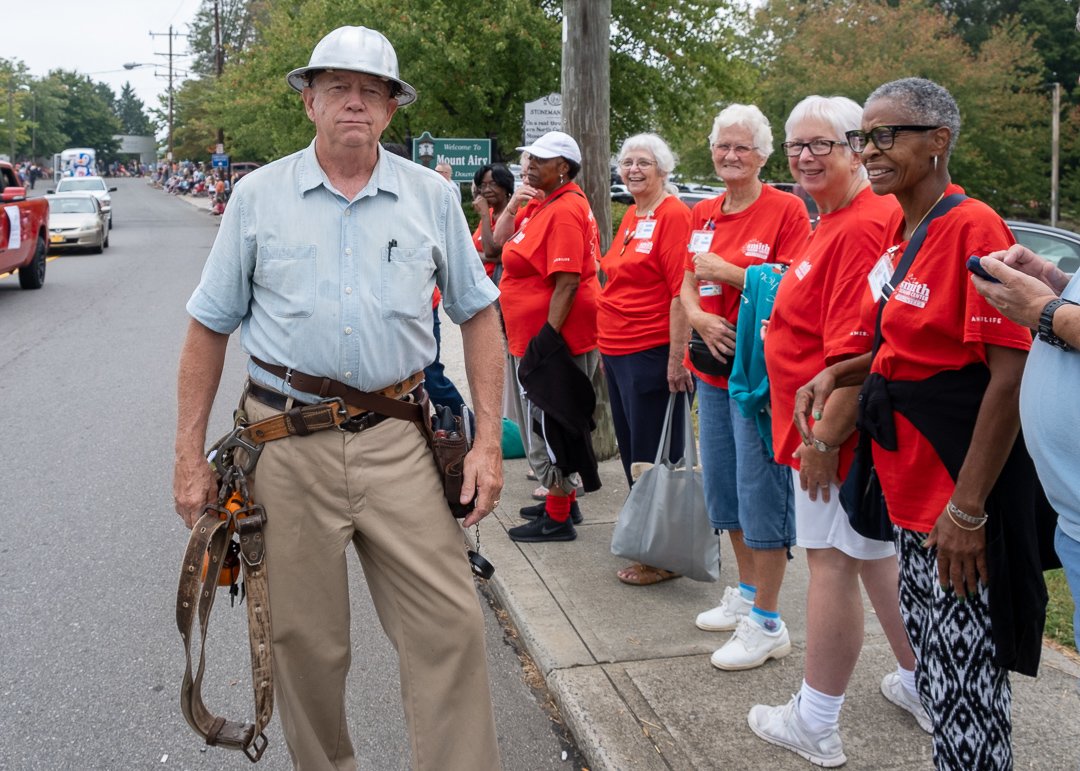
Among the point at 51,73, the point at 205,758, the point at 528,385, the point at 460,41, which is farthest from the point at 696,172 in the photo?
the point at 51,73

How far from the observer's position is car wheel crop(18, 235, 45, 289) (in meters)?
16.0

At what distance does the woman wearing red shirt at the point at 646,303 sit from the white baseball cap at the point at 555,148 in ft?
1.26

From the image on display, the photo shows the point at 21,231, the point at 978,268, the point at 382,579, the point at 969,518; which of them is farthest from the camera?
the point at 21,231

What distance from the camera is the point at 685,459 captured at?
171 inches

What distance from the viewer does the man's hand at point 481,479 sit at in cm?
283

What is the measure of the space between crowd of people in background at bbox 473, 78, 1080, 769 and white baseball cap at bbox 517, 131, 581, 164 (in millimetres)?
24

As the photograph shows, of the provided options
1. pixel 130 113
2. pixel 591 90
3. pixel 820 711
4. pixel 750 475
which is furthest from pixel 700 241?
pixel 130 113

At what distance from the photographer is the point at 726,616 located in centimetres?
409

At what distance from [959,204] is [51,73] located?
519 ft

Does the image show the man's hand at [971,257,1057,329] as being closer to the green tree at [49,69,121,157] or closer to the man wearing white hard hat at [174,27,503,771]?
the man wearing white hard hat at [174,27,503,771]

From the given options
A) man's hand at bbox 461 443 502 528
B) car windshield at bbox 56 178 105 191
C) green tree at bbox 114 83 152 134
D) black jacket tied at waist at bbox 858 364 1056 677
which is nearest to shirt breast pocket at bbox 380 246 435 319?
man's hand at bbox 461 443 502 528

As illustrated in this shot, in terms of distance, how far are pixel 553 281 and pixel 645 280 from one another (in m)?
0.60

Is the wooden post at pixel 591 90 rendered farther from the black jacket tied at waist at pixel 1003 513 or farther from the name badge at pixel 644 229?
the black jacket tied at waist at pixel 1003 513

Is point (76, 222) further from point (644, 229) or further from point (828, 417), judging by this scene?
point (828, 417)
